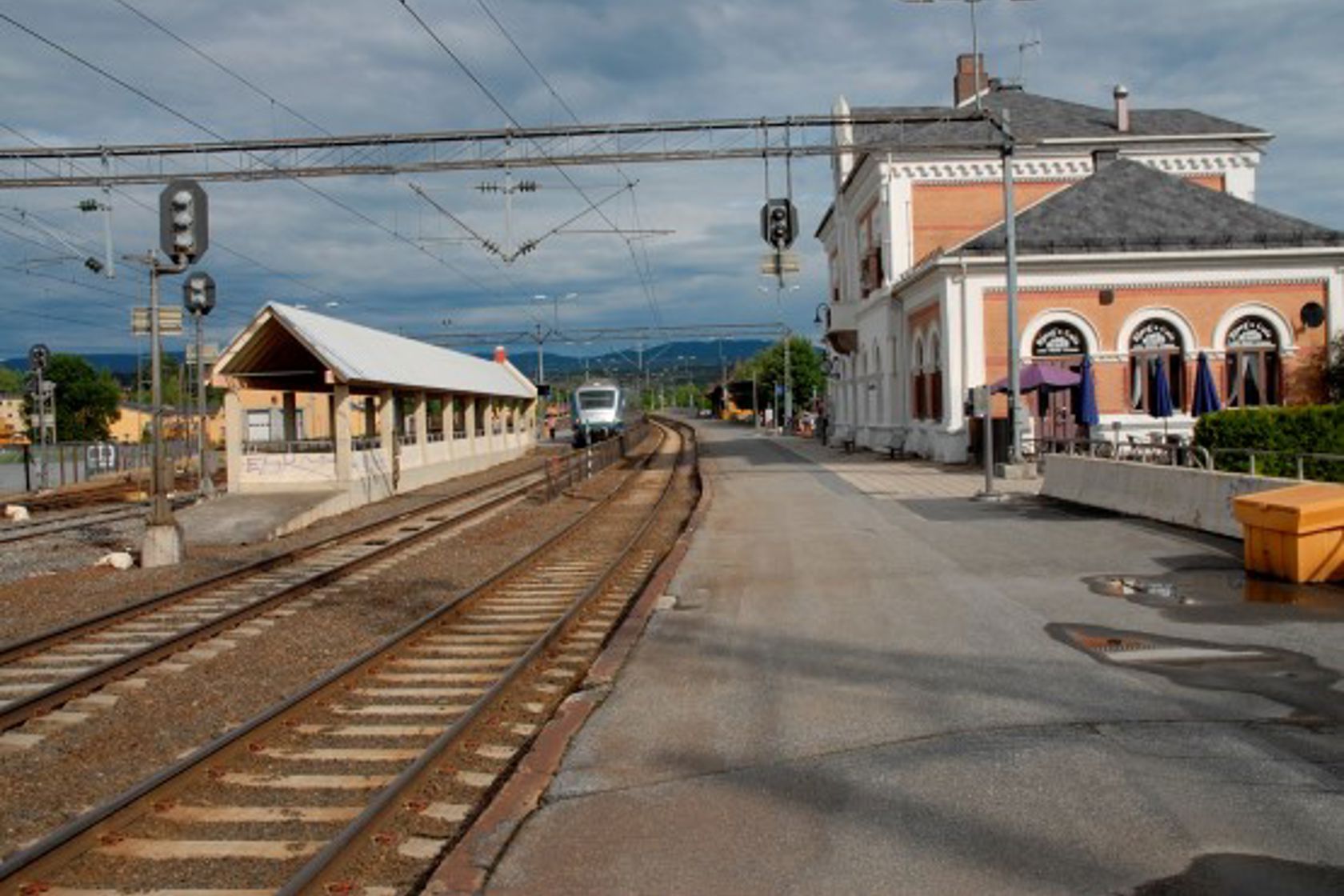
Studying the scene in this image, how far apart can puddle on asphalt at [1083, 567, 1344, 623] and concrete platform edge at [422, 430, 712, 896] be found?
15.6 ft

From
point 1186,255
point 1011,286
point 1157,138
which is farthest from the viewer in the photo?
point 1157,138

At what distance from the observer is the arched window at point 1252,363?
32812mm

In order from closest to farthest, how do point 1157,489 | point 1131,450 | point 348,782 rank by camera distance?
point 348,782 < point 1157,489 < point 1131,450

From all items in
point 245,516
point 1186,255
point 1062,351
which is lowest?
point 245,516

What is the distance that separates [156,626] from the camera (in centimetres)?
1260

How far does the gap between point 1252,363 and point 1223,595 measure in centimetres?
2319

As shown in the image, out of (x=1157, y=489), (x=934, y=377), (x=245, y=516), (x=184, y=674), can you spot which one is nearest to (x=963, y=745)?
(x=184, y=674)

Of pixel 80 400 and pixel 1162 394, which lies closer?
pixel 1162 394

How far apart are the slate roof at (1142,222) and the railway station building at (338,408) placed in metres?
15.5

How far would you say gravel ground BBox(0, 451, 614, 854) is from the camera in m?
7.02

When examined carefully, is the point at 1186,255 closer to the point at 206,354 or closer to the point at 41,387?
the point at 206,354

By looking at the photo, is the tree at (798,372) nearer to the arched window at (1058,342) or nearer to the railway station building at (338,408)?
the railway station building at (338,408)

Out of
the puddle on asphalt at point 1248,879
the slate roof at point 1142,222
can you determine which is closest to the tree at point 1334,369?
the slate roof at point 1142,222

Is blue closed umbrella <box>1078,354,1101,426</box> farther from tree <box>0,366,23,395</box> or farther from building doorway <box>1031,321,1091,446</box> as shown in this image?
tree <box>0,366,23,395</box>
